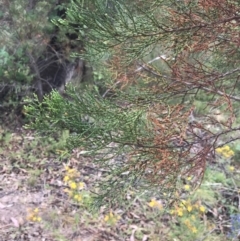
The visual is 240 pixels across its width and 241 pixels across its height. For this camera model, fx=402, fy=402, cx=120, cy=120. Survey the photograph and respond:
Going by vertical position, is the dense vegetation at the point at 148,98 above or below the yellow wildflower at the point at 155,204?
above

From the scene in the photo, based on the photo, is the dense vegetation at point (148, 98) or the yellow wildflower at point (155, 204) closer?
the dense vegetation at point (148, 98)

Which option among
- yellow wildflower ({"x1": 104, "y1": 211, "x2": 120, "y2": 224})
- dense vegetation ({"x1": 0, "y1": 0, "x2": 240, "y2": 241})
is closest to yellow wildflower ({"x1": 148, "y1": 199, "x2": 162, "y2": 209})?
yellow wildflower ({"x1": 104, "y1": 211, "x2": 120, "y2": 224})

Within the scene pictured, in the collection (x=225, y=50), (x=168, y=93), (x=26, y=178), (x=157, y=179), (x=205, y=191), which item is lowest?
(x=26, y=178)

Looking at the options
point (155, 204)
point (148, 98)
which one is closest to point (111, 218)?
point (155, 204)

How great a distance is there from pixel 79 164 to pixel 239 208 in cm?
221

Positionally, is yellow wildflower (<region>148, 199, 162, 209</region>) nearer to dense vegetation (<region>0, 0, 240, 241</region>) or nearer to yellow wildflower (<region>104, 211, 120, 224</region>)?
yellow wildflower (<region>104, 211, 120, 224</region>)

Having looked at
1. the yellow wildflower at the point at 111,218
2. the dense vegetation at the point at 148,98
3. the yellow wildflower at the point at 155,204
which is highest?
the dense vegetation at the point at 148,98

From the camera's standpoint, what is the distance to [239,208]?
480 cm

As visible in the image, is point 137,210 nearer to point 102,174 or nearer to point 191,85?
point 102,174

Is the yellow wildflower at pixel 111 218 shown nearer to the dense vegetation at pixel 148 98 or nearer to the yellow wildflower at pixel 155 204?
the yellow wildflower at pixel 155 204

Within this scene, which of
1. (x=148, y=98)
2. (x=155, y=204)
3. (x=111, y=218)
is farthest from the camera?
(x=155, y=204)

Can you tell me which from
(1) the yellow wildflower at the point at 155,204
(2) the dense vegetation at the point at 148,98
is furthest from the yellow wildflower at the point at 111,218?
(2) the dense vegetation at the point at 148,98

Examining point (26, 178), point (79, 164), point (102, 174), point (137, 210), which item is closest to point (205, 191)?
point (137, 210)

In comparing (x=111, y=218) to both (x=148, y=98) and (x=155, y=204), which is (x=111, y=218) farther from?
(x=148, y=98)
